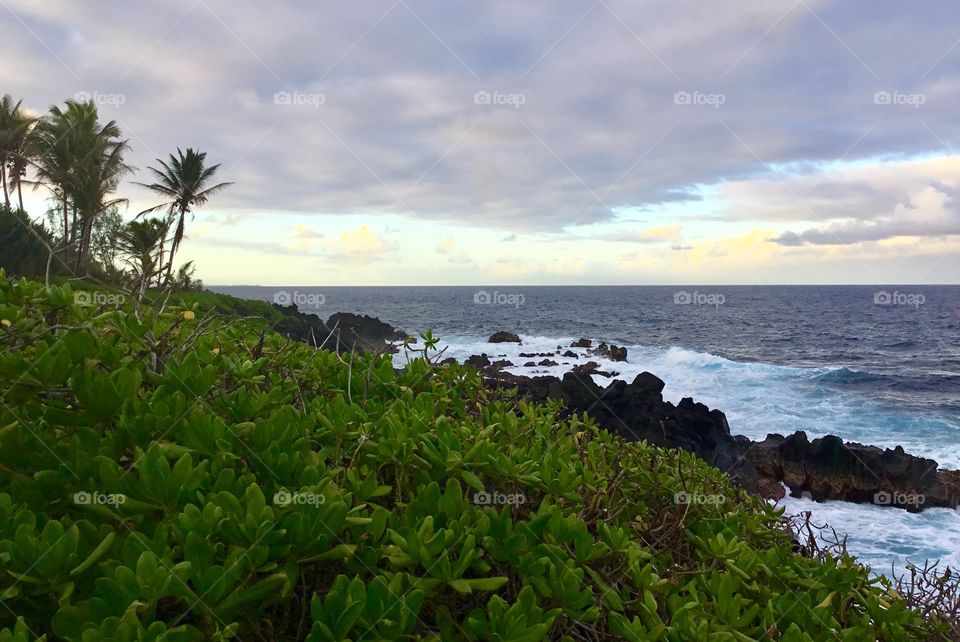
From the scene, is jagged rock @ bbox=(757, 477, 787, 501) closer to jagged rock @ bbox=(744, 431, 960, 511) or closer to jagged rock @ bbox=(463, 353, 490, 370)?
jagged rock @ bbox=(744, 431, 960, 511)

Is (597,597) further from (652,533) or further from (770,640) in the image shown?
(652,533)

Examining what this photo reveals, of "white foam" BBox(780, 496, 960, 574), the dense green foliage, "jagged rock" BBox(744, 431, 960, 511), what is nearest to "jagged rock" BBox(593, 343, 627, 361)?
"jagged rock" BBox(744, 431, 960, 511)

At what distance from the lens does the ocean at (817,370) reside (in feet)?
45.3

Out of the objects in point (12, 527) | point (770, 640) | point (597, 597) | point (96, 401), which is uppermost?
point (96, 401)

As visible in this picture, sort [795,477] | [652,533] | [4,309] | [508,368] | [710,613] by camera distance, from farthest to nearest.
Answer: [508,368], [795,477], [652,533], [4,309], [710,613]

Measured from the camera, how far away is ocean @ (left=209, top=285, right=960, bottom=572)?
13.8 m

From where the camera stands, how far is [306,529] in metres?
1.27

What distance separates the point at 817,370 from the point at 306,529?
39.3 m

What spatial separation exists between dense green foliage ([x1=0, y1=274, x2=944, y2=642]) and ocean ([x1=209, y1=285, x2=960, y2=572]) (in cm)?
137

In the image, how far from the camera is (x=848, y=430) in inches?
885

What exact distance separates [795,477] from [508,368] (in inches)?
733

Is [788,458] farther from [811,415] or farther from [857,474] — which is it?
[811,415]

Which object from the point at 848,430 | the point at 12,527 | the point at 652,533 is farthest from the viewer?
the point at 848,430

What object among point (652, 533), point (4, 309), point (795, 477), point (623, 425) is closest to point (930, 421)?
point (795, 477)
